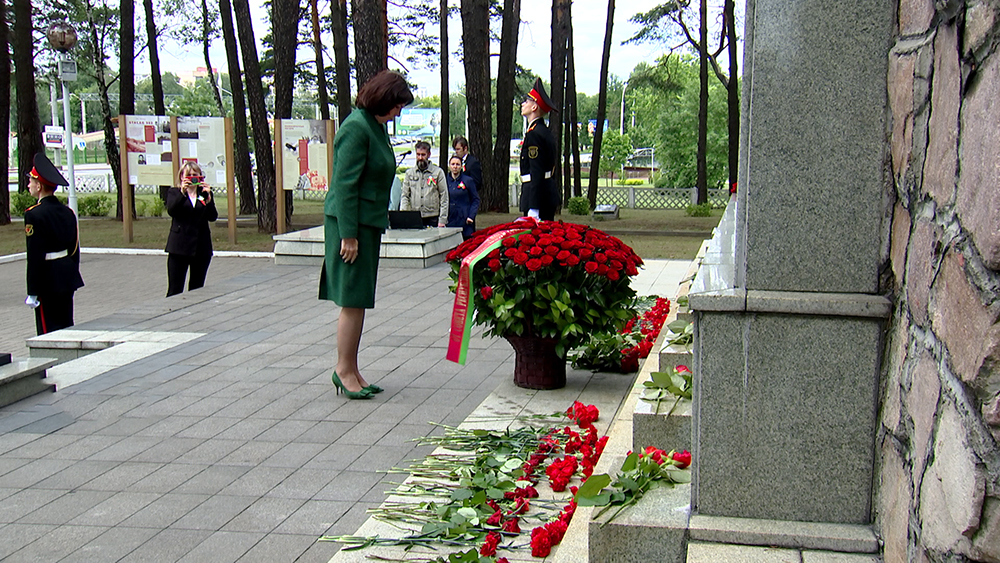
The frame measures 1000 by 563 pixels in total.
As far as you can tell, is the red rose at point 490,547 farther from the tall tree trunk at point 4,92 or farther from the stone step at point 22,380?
the tall tree trunk at point 4,92

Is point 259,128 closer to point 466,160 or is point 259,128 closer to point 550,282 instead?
point 466,160

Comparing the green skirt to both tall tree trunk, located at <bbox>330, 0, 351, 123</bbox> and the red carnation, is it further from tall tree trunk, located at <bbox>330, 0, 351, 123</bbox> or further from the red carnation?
tall tree trunk, located at <bbox>330, 0, 351, 123</bbox>

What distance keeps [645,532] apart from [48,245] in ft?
22.9

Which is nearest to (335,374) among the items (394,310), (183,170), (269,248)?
(394,310)

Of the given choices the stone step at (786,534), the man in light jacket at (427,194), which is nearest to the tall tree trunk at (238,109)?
the man in light jacket at (427,194)

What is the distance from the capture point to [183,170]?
10062 millimetres

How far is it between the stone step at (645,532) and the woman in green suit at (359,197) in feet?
9.42

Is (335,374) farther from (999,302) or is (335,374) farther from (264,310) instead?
(999,302)

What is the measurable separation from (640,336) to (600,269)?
5.38 ft

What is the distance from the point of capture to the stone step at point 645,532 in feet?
9.05

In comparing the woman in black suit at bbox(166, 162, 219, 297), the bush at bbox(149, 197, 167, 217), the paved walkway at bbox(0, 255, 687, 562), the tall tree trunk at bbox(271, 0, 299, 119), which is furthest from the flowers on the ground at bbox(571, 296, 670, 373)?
the bush at bbox(149, 197, 167, 217)

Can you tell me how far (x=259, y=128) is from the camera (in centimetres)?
2067

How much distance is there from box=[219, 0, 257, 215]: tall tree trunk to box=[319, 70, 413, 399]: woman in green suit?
18374 millimetres

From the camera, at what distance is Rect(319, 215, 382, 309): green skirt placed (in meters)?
5.54
